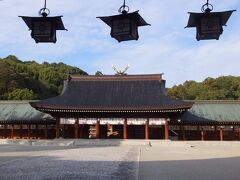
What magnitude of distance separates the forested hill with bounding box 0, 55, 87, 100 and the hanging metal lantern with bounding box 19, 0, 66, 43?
172ft

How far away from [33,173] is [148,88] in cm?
2562

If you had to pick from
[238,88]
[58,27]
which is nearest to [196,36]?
[58,27]

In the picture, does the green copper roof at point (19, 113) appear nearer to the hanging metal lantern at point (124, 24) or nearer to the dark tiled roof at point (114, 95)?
the dark tiled roof at point (114, 95)

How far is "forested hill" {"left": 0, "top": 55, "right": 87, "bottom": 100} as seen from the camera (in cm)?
6488

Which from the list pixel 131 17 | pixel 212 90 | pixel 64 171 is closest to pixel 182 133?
pixel 64 171

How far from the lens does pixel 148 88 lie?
36844 millimetres

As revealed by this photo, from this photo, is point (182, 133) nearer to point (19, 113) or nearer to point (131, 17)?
point (19, 113)

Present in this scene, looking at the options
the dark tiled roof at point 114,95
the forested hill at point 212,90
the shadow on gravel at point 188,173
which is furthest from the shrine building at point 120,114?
the forested hill at point 212,90

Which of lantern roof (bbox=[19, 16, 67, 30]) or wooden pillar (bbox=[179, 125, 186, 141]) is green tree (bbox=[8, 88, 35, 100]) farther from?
lantern roof (bbox=[19, 16, 67, 30])

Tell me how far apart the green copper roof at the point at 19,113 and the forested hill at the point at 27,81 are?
67.2 ft

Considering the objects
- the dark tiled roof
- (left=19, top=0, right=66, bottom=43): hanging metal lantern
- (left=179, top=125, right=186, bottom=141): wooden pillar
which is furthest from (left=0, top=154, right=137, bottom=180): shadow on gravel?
(left=179, top=125, right=186, bottom=141): wooden pillar

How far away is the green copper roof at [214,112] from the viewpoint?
120ft

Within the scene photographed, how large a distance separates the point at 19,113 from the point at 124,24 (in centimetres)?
3101

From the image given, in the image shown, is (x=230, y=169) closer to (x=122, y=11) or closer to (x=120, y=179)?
(x=120, y=179)
